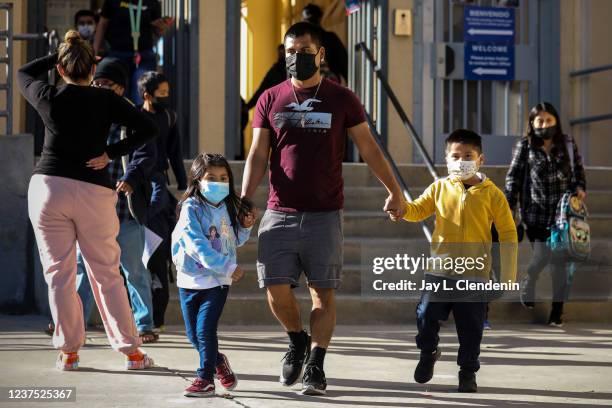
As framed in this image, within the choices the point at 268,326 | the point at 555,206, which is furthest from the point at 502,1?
the point at 268,326

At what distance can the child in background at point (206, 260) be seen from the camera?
6.23 metres

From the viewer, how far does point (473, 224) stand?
6.59 m

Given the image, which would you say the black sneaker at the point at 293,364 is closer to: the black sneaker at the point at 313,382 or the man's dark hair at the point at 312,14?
the black sneaker at the point at 313,382

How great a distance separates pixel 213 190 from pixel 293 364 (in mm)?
1021

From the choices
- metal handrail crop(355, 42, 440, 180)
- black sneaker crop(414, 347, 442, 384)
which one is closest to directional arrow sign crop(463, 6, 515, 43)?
metal handrail crop(355, 42, 440, 180)

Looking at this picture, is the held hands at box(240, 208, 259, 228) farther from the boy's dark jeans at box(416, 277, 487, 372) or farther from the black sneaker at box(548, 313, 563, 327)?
the black sneaker at box(548, 313, 563, 327)

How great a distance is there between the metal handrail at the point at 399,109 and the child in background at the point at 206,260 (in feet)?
12.5

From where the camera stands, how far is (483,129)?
13.2m

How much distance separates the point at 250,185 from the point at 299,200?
305mm

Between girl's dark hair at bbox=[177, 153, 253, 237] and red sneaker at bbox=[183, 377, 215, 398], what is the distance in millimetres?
825

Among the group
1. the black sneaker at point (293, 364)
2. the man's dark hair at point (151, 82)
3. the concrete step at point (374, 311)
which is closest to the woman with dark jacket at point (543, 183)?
the concrete step at point (374, 311)

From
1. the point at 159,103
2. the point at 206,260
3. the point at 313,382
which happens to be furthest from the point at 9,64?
the point at 313,382

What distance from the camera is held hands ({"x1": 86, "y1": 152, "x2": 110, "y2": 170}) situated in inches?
269

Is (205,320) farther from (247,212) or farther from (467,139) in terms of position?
(467,139)
